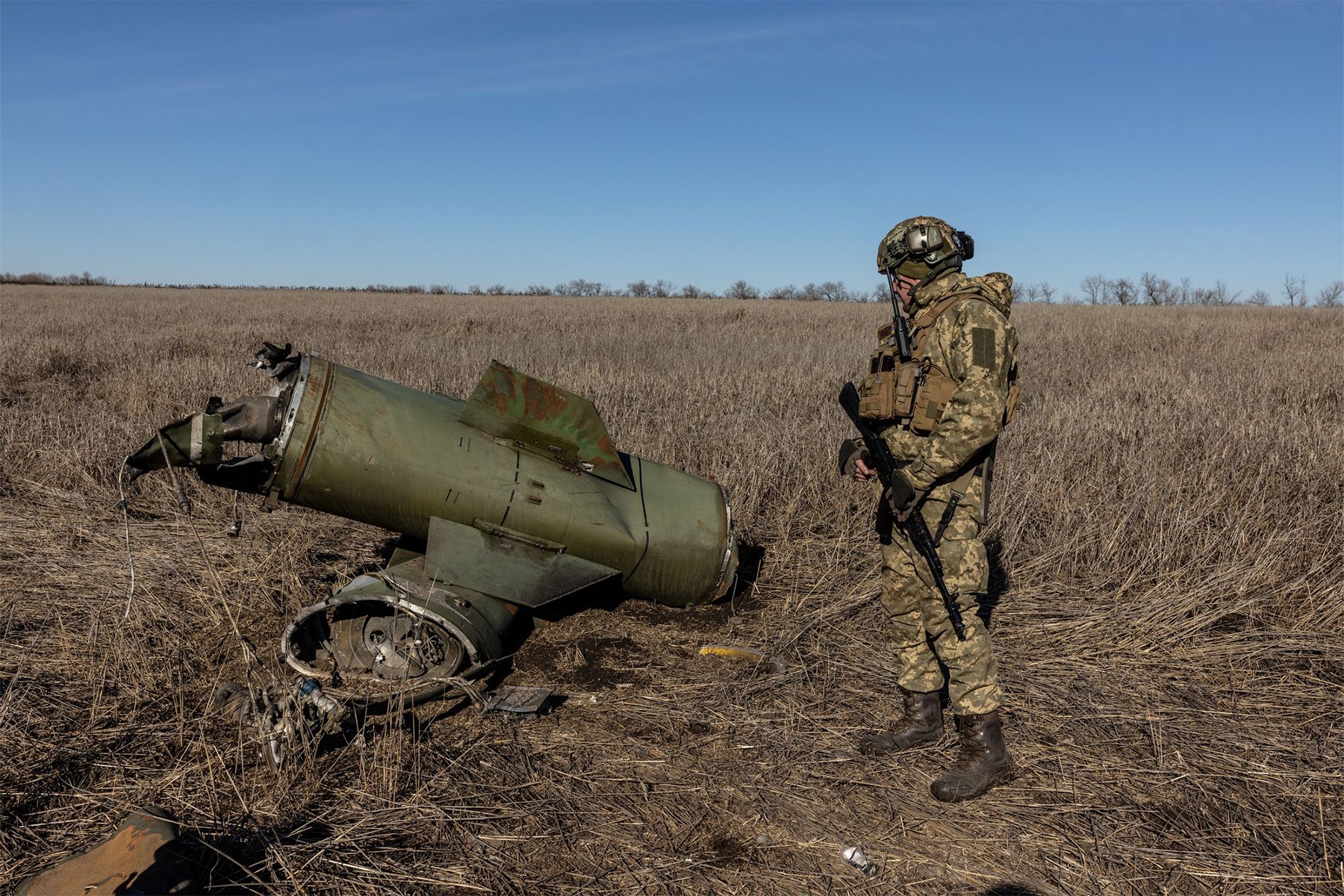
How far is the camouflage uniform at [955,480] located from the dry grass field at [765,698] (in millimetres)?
427

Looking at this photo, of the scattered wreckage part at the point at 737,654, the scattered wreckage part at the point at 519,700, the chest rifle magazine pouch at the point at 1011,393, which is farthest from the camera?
the scattered wreckage part at the point at 737,654

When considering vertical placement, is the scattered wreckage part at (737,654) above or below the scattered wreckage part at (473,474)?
below

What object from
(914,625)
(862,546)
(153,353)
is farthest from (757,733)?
(153,353)

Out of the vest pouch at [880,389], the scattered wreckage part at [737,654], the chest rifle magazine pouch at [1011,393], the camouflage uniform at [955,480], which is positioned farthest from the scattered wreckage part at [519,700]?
the chest rifle magazine pouch at [1011,393]

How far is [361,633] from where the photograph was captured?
4.25m

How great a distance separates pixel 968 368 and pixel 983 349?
9cm

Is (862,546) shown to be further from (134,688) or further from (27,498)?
(27,498)

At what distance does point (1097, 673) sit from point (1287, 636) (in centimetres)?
122

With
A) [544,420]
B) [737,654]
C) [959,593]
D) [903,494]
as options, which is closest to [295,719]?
[544,420]

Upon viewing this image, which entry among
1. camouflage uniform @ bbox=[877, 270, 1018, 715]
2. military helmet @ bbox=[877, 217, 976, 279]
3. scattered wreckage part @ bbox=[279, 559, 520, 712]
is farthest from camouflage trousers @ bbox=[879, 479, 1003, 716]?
scattered wreckage part @ bbox=[279, 559, 520, 712]

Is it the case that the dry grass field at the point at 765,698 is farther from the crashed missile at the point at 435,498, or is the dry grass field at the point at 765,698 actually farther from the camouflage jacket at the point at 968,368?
the camouflage jacket at the point at 968,368

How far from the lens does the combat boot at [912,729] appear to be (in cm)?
362

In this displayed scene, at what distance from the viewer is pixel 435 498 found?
4.07 m

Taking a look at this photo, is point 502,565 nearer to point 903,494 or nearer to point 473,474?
point 473,474
